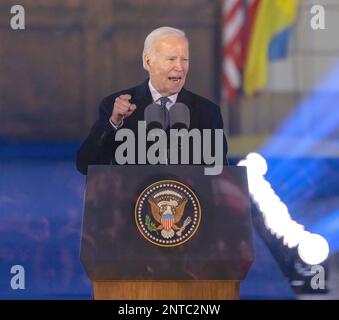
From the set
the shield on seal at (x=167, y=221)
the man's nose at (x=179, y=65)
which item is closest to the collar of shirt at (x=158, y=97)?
the man's nose at (x=179, y=65)

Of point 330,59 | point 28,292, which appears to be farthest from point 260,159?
point 28,292

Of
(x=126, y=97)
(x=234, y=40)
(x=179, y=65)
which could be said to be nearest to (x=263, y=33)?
(x=234, y=40)

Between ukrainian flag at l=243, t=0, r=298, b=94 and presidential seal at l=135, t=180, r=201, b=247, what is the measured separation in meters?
0.51

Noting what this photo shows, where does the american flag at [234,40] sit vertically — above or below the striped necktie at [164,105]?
above

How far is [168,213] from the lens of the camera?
12.2ft

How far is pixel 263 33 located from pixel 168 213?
852 mm

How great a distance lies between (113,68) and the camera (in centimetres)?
373

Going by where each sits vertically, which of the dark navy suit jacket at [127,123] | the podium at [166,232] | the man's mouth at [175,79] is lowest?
the podium at [166,232]

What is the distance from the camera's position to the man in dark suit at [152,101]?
146 inches

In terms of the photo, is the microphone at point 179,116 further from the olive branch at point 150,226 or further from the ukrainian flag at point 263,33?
the olive branch at point 150,226

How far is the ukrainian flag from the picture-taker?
3.76m

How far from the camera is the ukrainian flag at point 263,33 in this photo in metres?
3.76

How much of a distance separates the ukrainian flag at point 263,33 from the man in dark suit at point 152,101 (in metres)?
0.21

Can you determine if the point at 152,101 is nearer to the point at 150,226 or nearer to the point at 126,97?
the point at 126,97
